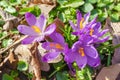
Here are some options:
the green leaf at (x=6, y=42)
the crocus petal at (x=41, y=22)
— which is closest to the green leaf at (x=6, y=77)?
the green leaf at (x=6, y=42)

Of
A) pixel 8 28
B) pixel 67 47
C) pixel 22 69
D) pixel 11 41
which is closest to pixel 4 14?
pixel 8 28

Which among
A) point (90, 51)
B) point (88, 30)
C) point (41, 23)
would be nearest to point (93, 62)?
point (90, 51)

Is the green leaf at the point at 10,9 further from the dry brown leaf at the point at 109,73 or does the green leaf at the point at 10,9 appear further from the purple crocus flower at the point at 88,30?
the dry brown leaf at the point at 109,73

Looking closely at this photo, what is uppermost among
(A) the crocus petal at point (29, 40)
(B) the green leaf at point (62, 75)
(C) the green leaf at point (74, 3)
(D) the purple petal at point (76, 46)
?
(C) the green leaf at point (74, 3)

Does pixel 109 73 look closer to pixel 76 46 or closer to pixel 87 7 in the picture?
pixel 76 46

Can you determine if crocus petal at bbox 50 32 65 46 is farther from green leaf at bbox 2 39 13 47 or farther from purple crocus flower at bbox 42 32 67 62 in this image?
green leaf at bbox 2 39 13 47

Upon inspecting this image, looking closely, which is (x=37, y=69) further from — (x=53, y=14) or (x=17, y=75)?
(x=53, y=14)
